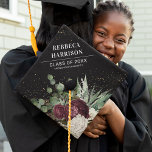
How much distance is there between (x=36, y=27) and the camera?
5.75m

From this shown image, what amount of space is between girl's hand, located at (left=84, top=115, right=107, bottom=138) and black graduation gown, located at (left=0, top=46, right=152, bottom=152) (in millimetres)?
39

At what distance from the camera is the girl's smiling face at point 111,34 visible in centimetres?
154

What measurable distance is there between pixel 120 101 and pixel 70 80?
376 millimetres

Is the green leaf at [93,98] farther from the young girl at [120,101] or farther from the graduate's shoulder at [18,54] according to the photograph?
the graduate's shoulder at [18,54]

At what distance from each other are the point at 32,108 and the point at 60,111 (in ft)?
0.57

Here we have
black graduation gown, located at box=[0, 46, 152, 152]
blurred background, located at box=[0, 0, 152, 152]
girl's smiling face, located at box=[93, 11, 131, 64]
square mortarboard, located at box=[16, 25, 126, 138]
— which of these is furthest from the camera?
blurred background, located at box=[0, 0, 152, 152]

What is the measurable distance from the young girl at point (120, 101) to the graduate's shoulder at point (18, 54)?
35 centimetres

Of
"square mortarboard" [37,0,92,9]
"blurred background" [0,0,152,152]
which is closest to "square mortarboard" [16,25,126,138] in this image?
"square mortarboard" [37,0,92,9]

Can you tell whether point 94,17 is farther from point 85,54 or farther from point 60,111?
point 60,111

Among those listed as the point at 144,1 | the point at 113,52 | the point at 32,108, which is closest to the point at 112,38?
the point at 113,52

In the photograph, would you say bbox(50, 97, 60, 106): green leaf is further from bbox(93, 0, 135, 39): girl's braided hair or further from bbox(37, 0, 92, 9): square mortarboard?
bbox(93, 0, 135, 39): girl's braided hair

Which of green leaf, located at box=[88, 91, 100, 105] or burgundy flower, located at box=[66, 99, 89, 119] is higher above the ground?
green leaf, located at box=[88, 91, 100, 105]

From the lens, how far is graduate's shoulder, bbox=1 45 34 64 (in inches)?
57.4

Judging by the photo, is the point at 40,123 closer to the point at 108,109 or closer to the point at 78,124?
the point at 78,124
